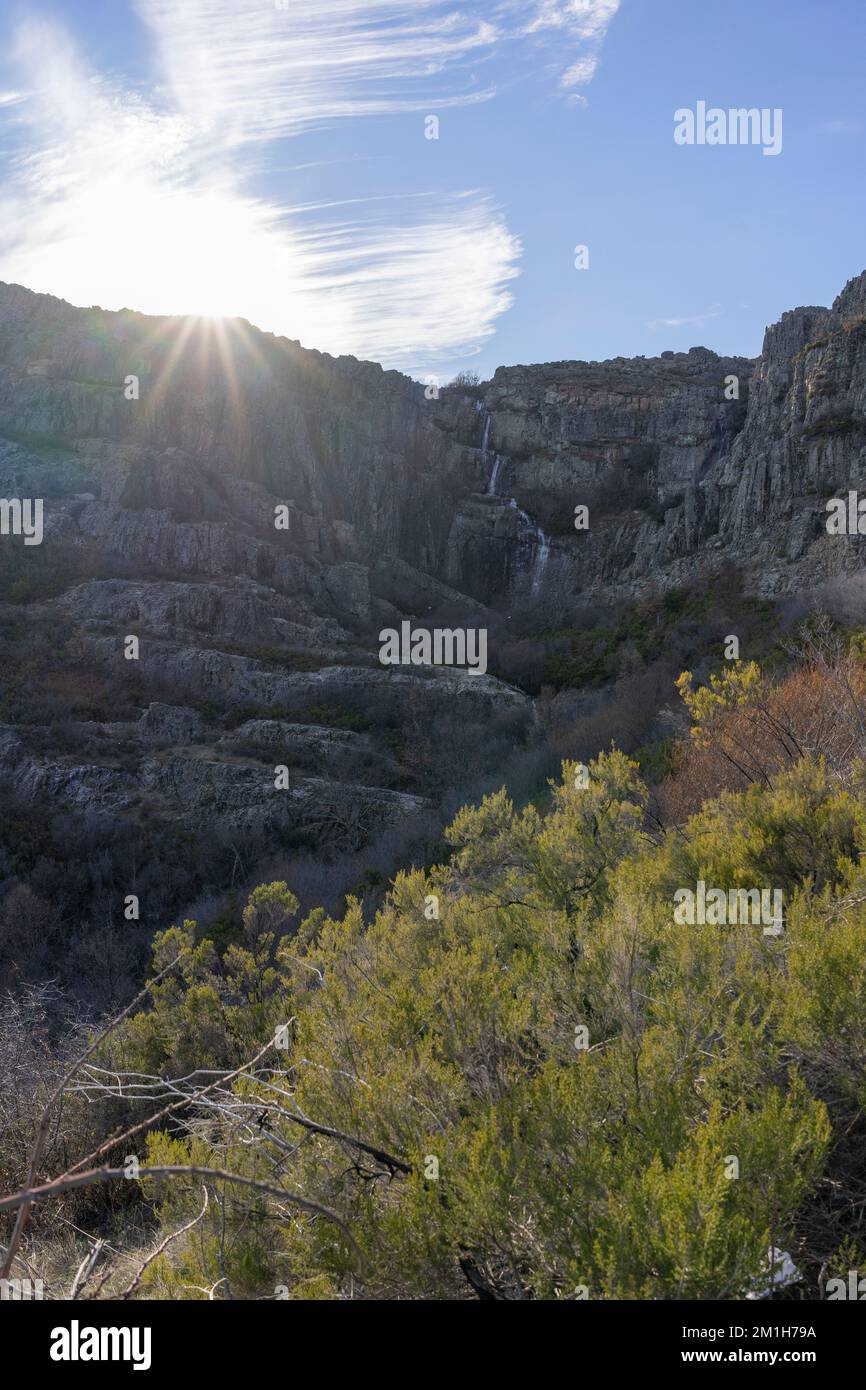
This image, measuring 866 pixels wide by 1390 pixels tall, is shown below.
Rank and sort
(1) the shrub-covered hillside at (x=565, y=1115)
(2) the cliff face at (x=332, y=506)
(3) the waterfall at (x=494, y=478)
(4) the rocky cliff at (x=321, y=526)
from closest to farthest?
(1) the shrub-covered hillside at (x=565, y=1115) < (4) the rocky cliff at (x=321, y=526) < (2) the cliff face at (x=332, y=506) < (3) the waterfall at (x=494, y=478)

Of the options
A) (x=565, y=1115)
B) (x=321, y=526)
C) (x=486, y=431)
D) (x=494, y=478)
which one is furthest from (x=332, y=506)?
(x=565, y=1115)

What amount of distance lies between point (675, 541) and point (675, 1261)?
44.1m

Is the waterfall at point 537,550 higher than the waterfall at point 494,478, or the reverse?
the waterfall at point 494,478

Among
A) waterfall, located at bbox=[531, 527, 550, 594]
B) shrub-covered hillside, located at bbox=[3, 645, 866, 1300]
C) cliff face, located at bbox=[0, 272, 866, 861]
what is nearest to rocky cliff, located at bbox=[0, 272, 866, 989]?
cliff face, located at bbox=[0, 272, 866, 861]

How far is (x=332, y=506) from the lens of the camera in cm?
5484

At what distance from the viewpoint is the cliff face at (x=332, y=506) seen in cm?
2962

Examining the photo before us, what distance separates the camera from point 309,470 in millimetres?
55188

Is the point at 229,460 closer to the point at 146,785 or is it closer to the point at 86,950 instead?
the point at 146,785

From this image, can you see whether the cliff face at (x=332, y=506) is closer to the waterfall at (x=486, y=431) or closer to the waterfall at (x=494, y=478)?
the waterfall at (x=486, y=431)

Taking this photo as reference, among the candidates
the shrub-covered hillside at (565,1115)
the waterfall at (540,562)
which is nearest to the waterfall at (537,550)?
the waterfall at (540,562)

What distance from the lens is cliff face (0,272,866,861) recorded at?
1166 inches

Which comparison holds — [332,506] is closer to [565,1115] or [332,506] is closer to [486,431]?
[486,431]
